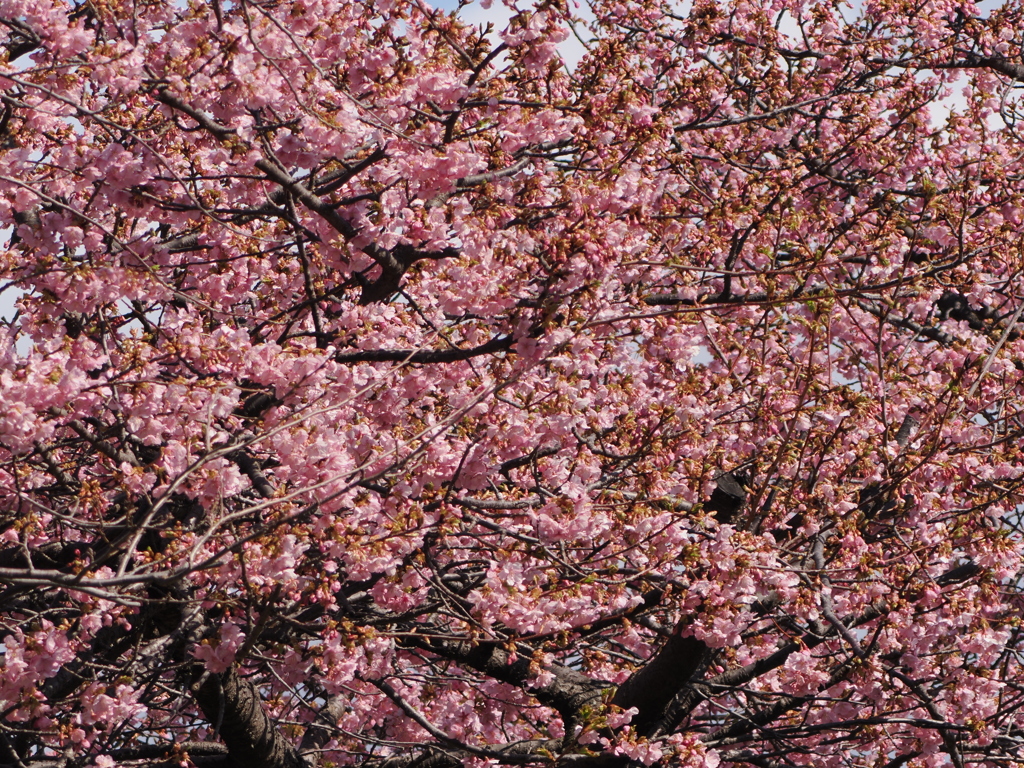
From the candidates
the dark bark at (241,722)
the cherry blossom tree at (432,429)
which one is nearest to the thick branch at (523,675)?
the cherry blossom tree at (432,429)

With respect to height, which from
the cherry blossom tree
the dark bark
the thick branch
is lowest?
the dark bark

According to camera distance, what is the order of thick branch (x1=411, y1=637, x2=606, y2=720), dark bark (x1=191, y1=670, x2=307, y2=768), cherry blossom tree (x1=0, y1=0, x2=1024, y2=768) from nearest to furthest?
cherry blossom tree (x1=0, y1=0, x2=1024, y2=768) < dark bark (x1=191, y1=670, x2=307, y2=768) < thick branch (x1=411, y1=637, x2=606, y2=720)

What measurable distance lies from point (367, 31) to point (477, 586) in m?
2.99

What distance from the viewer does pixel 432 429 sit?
4113mm

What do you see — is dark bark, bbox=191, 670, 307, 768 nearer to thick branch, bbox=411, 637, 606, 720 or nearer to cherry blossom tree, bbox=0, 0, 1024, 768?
cherry blossom tree, bbox=0, 0, 1024, 768

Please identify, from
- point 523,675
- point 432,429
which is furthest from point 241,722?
point 432,429

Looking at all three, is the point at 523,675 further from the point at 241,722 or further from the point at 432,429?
the point at 432,429

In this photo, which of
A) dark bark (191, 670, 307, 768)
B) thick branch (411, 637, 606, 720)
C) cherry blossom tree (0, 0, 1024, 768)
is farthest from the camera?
thick branch (411, 637, 606, 720)

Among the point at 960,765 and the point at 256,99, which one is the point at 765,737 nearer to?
the point at 960,765

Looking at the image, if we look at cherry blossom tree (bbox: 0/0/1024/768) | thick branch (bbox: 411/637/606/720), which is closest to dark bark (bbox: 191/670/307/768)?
cherry blossom tree (bbox: 0/0/1024/768)

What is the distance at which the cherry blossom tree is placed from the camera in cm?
477

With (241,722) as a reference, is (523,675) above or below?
above

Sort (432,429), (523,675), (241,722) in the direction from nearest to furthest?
(432,429), (241,722), (523,675)

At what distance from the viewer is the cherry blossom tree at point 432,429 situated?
4.77 meters
